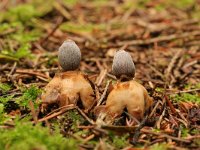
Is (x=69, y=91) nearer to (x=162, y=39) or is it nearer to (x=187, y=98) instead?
(x=187, y=98)

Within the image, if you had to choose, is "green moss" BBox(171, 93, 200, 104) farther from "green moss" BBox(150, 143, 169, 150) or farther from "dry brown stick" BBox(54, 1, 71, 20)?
"dry brown stick" BBox(54, 1, 71, 20)

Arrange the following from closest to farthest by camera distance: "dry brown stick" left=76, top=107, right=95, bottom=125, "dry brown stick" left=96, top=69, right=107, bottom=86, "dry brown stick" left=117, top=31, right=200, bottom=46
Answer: "dry brown stick" left=76, top=107, right=95, bottom=125 < "dry brown stick" left=96, top=69, right=107, bottom=86 < "dry brown stick" left=117, top=31, right=200, bottom=46

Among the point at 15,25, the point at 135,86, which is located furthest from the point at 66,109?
the point at 15,25

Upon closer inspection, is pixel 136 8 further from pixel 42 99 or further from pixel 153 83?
pixel 42 99

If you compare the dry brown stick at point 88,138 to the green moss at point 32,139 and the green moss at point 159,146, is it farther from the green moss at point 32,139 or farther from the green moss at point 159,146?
the green moss at point 159,146

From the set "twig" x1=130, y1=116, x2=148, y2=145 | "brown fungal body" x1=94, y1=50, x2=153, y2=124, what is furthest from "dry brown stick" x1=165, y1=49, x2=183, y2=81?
"twig" x1=130, y1=116, x2=148, y2=145
